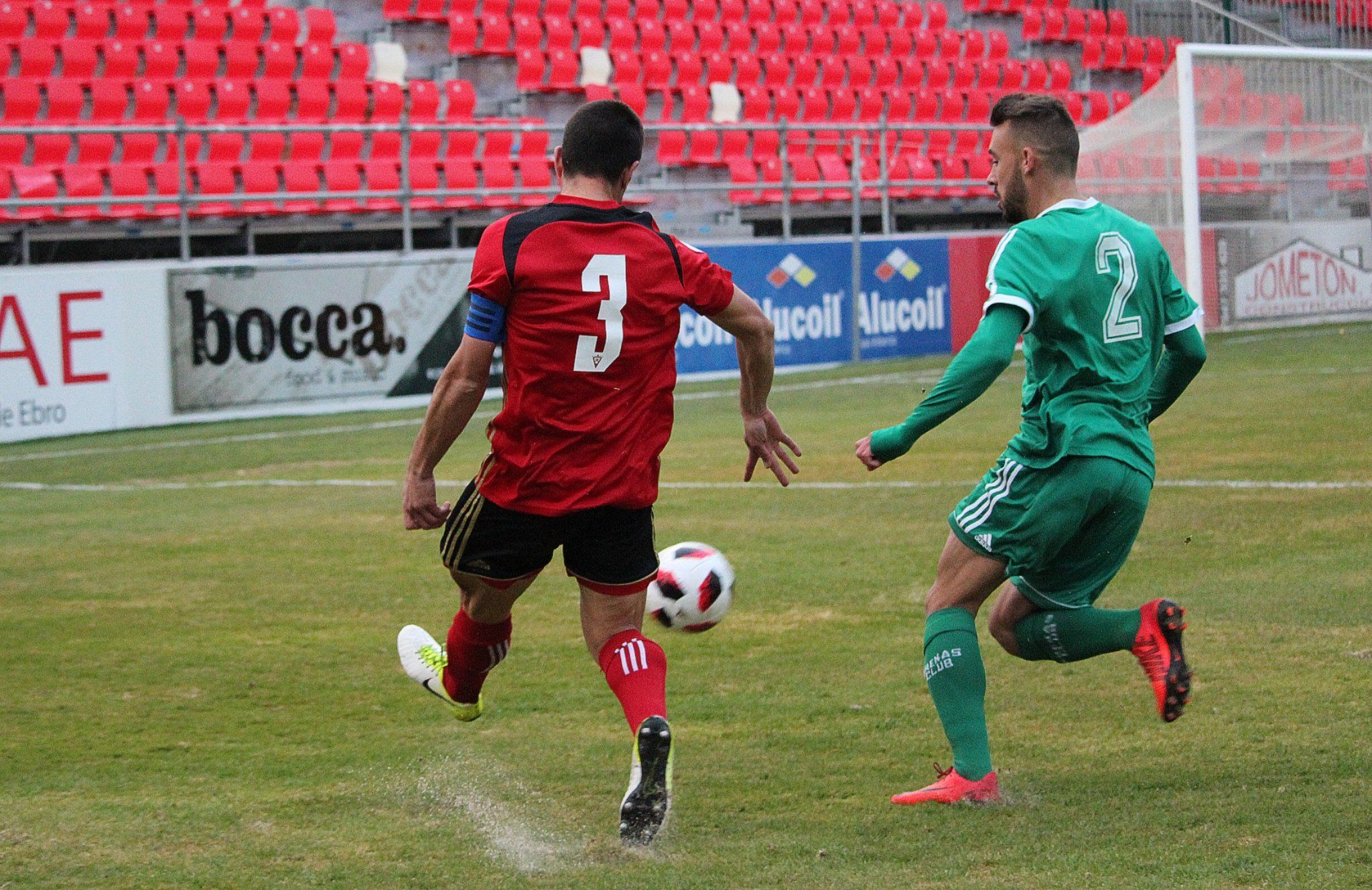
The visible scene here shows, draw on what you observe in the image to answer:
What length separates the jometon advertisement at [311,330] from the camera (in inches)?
615

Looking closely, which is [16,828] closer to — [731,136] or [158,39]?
[158,39]

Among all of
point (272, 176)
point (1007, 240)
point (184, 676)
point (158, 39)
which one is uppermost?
point (158, 39)

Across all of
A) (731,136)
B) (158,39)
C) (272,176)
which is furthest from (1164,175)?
(158,39)

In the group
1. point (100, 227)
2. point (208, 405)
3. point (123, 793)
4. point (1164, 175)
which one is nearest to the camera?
point (123, 793)

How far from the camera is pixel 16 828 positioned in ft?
13.9

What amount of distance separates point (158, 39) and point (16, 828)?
53.8ft

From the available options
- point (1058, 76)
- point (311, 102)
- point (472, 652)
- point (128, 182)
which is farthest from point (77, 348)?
point (1058, 76)

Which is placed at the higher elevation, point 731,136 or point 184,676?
point 731,136

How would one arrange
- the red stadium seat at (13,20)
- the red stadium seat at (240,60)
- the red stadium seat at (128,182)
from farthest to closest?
the red stadium seat at (240,60)
the red stadium seat at (13,20)
the red stadium seat at (128,182)

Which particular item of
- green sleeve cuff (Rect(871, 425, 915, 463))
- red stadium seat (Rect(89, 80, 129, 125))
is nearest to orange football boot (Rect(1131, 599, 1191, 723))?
green sleeve cuff (Rect(871, 425, 915, 463))

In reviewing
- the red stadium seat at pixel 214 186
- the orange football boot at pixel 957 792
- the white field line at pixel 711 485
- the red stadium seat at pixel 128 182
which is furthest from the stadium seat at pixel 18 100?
the orange football boot at pixel 957 792

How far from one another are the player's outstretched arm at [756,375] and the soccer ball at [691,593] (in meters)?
0.39

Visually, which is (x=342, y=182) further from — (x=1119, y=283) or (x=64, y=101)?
(x=1119, y=283)

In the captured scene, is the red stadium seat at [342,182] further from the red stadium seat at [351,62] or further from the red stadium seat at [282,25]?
the red stadium seat at [282,25]
